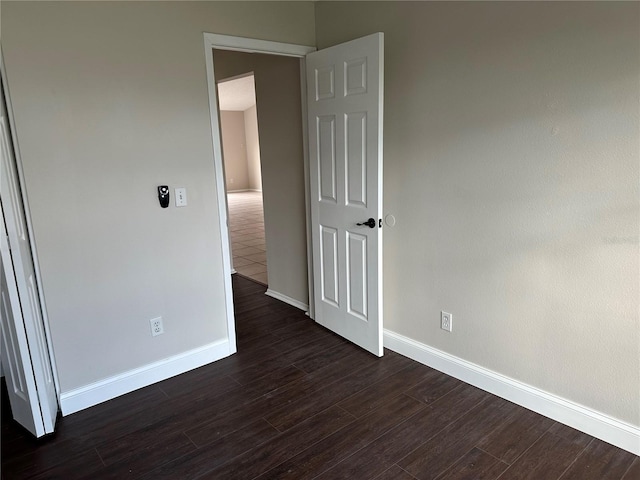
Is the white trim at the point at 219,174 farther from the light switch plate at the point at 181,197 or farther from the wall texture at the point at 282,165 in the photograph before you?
the wall texture at the point at 282,165

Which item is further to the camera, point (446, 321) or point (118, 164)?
point (446, 321)

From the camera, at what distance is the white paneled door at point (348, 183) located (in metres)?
2.70

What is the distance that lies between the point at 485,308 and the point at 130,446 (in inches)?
81.4

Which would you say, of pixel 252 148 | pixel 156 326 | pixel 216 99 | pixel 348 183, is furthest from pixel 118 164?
pixel 252 148

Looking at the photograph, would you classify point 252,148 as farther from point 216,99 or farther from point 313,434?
point 313,434

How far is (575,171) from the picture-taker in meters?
2.02

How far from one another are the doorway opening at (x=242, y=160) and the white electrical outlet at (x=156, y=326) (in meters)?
3.61

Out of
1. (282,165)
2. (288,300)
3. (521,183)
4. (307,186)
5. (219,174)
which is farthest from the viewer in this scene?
(288,300)

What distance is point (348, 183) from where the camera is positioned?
2.96m

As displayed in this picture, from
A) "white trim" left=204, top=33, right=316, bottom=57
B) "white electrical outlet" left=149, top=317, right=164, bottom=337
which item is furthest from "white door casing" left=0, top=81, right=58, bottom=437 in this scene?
"white trim" left=204, top=33, right=316, bottom=57

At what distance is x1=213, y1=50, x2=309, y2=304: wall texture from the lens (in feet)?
11.9

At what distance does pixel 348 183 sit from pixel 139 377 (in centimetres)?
186

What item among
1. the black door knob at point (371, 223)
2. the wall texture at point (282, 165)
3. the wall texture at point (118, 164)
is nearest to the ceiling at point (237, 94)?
the wall texture at point (282, 165)

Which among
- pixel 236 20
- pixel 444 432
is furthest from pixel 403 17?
pixel 444 432
